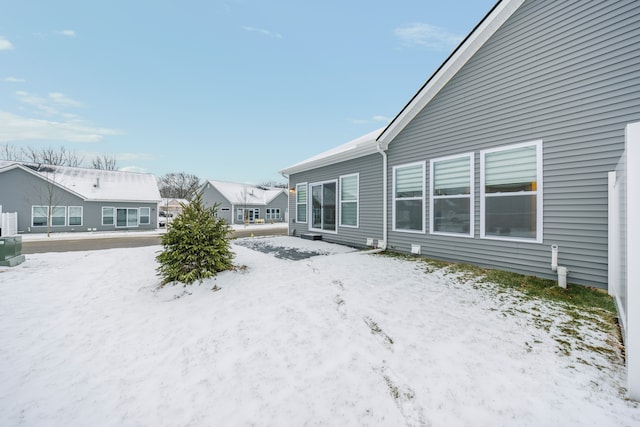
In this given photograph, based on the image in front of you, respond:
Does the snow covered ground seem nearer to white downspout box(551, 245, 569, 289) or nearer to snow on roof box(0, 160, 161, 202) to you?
white downspout box(551, 245, 569, 289)

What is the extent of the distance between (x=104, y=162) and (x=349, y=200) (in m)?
52.3

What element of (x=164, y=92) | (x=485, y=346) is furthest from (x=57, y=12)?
(x=485, y=346)

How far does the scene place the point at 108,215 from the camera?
20750mm

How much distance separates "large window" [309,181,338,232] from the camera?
35.0 ft

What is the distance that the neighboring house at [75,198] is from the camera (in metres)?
17.8

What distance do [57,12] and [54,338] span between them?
1719 cm

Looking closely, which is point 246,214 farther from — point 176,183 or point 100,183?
point 176,183

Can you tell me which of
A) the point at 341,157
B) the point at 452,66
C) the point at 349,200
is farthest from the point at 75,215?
the point at 452,66

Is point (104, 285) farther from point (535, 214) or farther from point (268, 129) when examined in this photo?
point (268, 129)

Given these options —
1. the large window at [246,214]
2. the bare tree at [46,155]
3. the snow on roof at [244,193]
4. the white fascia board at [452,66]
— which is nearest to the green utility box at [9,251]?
the white fascia board at [452,66]

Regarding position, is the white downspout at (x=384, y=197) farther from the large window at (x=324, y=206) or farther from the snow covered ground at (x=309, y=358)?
the snow covered ground at (x=309, y=358)

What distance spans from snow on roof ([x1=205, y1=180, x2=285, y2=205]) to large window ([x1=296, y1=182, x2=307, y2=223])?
1940 cm

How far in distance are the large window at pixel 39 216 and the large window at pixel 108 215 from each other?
3.17 metres

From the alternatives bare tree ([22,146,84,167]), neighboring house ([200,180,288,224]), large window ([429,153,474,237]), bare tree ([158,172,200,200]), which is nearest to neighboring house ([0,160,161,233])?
neighboring house ([200,180,288,224])
